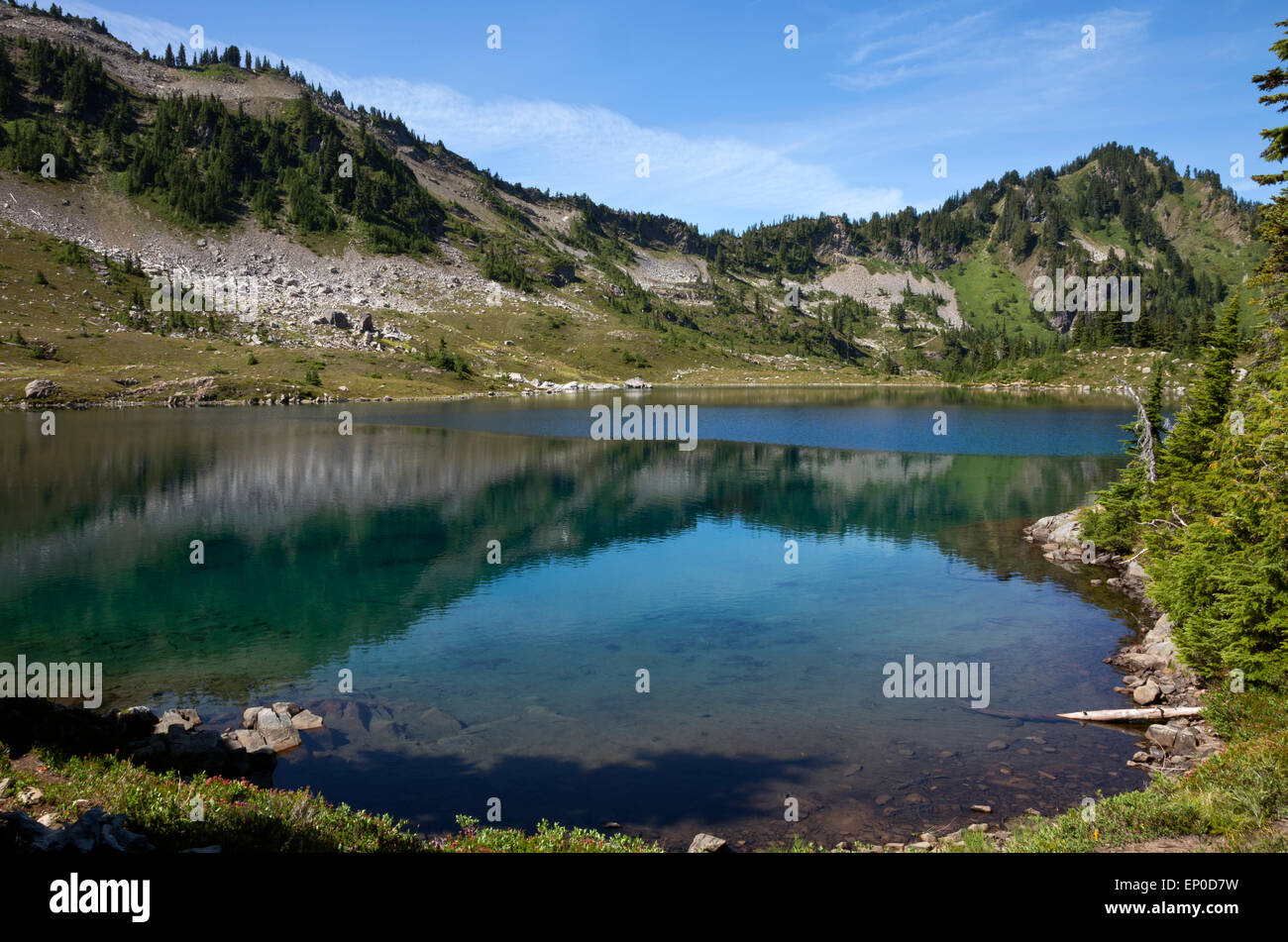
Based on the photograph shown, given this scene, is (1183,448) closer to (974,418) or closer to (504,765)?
(504,765)

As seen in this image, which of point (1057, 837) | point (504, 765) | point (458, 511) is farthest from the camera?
point (458, 511)

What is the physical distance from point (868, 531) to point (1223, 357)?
2374 cm

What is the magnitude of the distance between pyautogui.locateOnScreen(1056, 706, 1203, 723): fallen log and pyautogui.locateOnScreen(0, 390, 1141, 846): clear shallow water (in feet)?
3.75

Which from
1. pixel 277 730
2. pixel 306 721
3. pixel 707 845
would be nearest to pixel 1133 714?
pixel 707 845

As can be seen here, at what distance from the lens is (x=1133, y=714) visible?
80.5 feet

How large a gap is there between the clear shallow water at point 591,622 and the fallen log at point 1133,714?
1.14 meters

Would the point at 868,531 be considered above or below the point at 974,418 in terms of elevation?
below

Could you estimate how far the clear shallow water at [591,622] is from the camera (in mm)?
20859

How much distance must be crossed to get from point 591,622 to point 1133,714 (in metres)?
22.1
